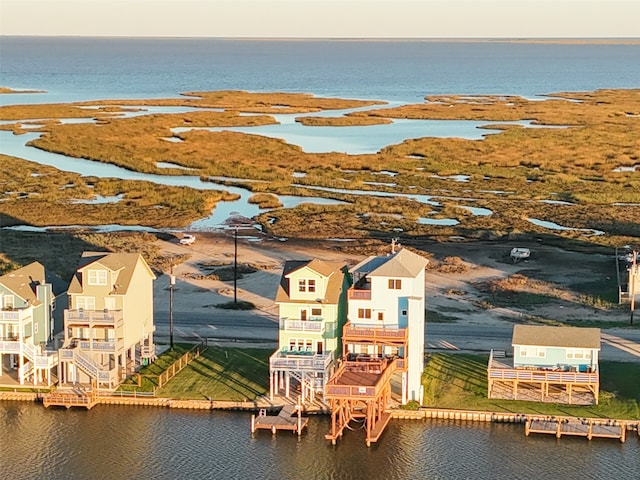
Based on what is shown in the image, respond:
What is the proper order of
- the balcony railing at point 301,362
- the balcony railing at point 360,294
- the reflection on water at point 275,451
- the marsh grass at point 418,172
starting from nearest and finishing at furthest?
the reflection on water at point 275,451 < the balcony railing at point 301,362 < the balcony railing at point 360,294 < the marsh grass at point 418,172

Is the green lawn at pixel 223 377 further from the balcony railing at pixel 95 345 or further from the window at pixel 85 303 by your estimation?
the window at pixel 85 303

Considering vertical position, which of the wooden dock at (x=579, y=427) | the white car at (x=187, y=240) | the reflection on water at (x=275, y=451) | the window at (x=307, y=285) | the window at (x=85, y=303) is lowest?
the reflection on water at (x=275, y=451)

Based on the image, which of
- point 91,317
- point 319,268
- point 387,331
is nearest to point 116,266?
point 91,317

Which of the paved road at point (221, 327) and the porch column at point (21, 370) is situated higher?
the paved road at point (221, 327)

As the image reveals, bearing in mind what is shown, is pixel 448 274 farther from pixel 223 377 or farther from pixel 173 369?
pixel 173 369

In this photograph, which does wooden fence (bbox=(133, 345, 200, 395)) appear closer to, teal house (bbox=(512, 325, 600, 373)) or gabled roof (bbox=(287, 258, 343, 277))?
gabled roof (bbox=(287, 258, 343, 277))

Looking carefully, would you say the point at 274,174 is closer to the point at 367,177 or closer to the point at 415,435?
the point at 367,177

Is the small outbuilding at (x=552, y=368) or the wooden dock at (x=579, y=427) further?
the small outbuilding at (x=552, y=368)

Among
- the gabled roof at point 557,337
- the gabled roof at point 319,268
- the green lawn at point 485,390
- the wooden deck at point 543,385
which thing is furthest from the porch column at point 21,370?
the gabled roof at point 557,337
